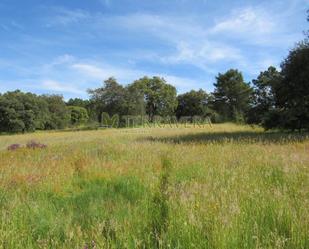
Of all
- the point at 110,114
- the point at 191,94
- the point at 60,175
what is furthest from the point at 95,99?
the point at 60,175

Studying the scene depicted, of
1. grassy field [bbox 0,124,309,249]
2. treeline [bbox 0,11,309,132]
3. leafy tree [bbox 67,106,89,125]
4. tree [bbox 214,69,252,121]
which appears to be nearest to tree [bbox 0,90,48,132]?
treeline [bbox 0,11,309,132]

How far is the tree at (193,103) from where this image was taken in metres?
79.3

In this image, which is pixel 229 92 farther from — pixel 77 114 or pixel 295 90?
pixel 295 90

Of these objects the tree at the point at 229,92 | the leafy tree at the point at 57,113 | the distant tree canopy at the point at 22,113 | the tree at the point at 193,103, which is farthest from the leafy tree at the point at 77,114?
the tree at the point at 229,92

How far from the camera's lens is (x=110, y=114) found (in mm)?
60750

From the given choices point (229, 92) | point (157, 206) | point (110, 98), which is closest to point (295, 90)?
point (157, 206)

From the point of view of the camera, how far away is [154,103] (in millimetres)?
71688

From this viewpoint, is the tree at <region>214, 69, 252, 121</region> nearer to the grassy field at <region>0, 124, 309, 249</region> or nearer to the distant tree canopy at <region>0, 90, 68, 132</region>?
the distant tree canopy at <region>0, 90, 68, 132</region>

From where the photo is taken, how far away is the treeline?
19.8 meters

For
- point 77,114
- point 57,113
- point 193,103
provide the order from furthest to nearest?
point 77,114
point 193,103
point 57,113

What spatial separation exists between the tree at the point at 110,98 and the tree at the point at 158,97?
1004 cm

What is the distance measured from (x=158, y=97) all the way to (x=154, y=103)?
169 centimetres

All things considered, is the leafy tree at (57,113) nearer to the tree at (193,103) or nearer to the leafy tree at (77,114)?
the leafy tree at (77,114)

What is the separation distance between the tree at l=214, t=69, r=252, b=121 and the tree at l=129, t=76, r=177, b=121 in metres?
10.4
